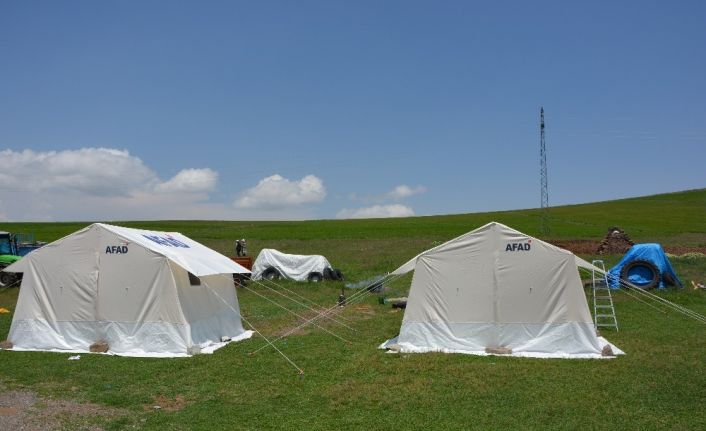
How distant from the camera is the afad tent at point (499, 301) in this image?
13422mm

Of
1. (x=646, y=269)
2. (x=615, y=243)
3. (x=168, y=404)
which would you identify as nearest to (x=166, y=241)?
(x=168, y=404)

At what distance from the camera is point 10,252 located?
2891cm

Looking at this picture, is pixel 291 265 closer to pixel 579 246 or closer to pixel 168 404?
pixel 168 404

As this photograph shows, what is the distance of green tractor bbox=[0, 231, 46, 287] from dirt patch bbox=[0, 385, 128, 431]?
19501 mm

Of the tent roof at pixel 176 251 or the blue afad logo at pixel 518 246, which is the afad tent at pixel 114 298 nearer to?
the tent roof at pixel 176 251

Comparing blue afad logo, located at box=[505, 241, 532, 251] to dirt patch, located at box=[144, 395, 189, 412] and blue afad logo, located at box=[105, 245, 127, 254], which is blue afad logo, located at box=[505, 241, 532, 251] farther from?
blue afad logo, located at box=[105, 245, 127, 254]

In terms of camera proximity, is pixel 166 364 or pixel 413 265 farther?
pixel 413 265

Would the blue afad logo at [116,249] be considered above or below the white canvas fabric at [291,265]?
above

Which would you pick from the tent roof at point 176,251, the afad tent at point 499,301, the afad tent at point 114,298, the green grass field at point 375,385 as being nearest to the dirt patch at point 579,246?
the green grass field at point 375,385

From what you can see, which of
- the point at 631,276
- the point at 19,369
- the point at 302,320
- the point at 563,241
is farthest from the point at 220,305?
the point at 563,241

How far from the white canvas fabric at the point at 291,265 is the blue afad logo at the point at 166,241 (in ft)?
44.2

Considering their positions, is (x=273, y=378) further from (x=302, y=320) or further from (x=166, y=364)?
(x=302, y=320)

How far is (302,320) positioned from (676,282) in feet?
50.6

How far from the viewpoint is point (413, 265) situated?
14.8 m
